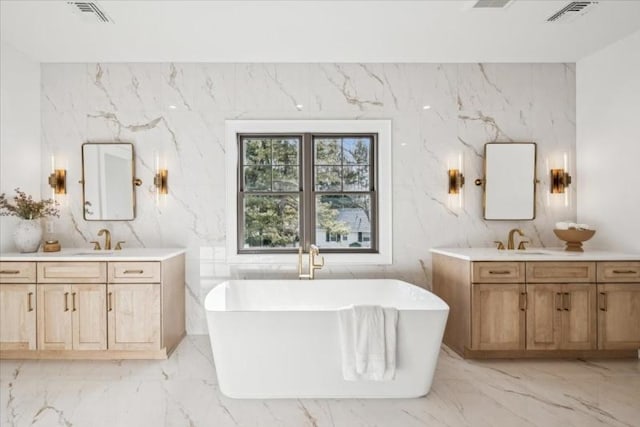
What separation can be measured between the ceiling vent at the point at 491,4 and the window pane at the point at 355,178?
67.1 inches

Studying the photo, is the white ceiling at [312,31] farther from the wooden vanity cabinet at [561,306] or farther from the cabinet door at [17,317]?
the cabinet door at [17,317]

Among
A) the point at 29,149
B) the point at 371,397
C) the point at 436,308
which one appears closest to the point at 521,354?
the point at 436,308

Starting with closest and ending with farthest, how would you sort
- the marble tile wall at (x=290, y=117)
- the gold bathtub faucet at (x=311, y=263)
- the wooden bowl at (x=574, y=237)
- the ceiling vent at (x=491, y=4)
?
the ceiling vent at (x=491, y=4) → the wooden bowl at (x=574, y=237) → the gold bathtub faucet at (x=311, y=263) → the marble tile wall at (x=290, y=117)

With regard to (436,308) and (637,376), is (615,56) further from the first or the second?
(436,308)

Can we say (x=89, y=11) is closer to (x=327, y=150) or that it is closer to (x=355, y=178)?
(x=327, y=150)

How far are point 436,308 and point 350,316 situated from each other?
0.56m

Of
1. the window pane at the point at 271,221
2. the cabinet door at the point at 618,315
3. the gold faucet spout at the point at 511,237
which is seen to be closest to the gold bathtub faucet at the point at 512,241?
the gold faucet spout at the point at 511,237

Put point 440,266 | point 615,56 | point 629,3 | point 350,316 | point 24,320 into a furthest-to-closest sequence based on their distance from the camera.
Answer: point 440,266
point 615,56
point 24,320
point 629,3
point 350,316

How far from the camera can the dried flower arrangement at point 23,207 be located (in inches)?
135

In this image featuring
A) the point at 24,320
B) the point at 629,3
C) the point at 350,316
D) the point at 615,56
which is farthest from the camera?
the point at 615,56

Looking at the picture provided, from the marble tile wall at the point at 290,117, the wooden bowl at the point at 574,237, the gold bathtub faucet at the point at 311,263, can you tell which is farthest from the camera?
the marble tile wall at the point at 290,117

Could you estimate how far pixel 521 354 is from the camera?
3.31 metres

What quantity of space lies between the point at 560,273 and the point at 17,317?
4311 millimetres

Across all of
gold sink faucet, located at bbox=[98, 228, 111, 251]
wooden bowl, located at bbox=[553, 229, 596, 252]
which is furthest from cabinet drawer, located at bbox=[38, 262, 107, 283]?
wooden bowl, located at bbox=[553, 229, 596, 252]
